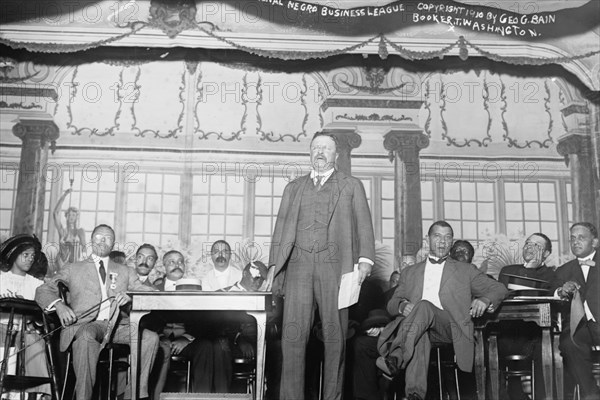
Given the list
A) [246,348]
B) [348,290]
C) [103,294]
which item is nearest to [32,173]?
[103,294]

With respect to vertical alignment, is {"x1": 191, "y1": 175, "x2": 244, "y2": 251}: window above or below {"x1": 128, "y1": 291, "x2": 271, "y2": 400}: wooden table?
above

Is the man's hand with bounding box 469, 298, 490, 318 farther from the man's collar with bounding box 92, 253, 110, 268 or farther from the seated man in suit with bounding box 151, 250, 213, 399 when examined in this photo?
the man's collar with bounding box 92, 253, 110, 268

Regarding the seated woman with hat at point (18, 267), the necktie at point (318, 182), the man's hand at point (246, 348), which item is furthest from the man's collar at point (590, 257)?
the seated woman with hat at point (18, 267)

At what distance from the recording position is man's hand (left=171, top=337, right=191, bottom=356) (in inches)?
241

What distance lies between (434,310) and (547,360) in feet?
2.59

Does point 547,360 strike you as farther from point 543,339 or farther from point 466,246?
point 466,246

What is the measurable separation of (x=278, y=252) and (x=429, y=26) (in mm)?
3418

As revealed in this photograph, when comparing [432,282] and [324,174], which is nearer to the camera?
[324,174]

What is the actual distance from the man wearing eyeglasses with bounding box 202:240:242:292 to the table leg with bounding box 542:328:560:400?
293cm

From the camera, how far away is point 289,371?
529cm

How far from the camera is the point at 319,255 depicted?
550 cm

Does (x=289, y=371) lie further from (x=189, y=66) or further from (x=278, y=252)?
(x=189, y=66)

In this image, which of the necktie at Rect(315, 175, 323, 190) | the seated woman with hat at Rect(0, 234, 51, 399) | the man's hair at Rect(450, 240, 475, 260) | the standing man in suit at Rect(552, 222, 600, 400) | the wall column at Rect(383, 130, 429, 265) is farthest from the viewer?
the wall column at Rect(383, 130, 429, 265)

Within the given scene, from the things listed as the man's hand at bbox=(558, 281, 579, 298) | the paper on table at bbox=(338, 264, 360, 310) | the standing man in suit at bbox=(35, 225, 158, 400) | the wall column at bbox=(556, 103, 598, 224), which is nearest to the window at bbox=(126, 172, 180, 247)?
the standing man in suit at bbox=(35, 225, 158, 400)
